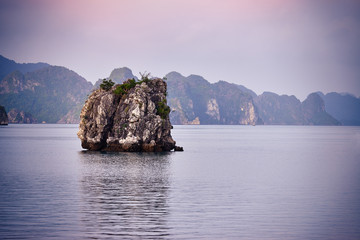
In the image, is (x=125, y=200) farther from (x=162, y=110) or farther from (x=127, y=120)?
(x=162, y=110)

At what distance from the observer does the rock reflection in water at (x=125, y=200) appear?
2483cm

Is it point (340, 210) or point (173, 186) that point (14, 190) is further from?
point (340, 210)

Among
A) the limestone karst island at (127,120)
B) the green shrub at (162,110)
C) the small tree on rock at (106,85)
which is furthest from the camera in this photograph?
the small tree on rock at (106,85)

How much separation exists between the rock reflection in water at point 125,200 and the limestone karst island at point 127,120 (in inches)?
862

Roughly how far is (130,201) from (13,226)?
10.4 metres

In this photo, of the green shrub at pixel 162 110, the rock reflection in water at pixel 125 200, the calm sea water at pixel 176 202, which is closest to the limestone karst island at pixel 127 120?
the green shrub at pixel 162 110

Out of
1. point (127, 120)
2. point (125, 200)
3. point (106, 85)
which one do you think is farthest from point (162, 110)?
point (125, 200)

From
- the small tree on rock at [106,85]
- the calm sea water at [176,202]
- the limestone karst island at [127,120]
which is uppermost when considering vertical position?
the small tree on rock at [106,85]

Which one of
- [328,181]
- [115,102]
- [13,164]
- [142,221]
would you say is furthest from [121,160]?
[142,221]

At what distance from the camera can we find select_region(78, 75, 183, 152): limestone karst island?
270 ft

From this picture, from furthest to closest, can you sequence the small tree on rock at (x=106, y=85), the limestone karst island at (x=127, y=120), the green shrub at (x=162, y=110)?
the small tree on rock at (x=106, y=85) < the green shrub at (x=162, y=110) < the limestone karst island at (x=127, y=120)

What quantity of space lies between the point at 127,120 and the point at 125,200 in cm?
4955

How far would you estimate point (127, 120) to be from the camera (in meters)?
82.8

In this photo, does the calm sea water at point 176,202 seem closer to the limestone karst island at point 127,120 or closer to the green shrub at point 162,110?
the limestone karst island at point 127,120
